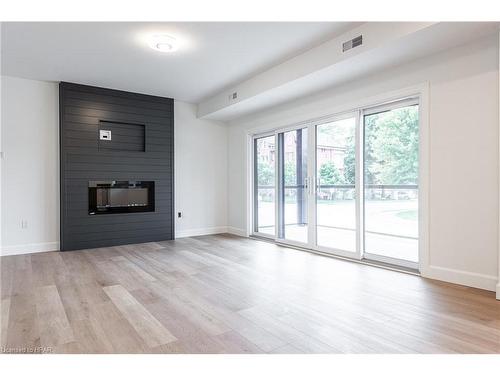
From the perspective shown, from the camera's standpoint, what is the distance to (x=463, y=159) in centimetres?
303

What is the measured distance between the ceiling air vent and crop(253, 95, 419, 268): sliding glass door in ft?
3.23

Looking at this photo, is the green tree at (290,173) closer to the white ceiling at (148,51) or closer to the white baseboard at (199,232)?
the white ceiling at (148,51)

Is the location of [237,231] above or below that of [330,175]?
below

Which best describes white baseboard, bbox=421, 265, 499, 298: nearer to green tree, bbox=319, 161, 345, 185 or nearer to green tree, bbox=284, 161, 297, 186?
green tree, bbox=319, 161, 345, 185

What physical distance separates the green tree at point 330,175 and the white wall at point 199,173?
8.62 ft

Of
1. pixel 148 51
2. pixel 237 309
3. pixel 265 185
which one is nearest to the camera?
pixel 237 309

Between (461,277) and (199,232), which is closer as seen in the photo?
(461,277)

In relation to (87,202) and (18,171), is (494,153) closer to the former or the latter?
(87,202)

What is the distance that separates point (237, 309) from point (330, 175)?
8.73 feet

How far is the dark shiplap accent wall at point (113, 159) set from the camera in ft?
15.8

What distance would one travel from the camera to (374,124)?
3979 millimetres

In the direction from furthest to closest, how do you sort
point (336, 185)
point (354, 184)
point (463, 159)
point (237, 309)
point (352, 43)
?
point (336, 185), point (354, 184), point (352, 43), point (463, 159), point (237, 309)

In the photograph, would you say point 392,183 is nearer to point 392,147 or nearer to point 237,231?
point 392,147

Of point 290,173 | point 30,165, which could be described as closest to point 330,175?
point 290,173
